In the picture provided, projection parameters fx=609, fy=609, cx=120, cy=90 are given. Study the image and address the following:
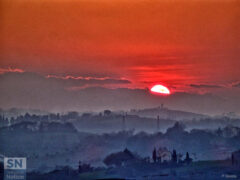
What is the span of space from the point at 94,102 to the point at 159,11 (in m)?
1.04

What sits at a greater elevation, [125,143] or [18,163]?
[125,143]

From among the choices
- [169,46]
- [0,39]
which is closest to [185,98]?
[169,46]

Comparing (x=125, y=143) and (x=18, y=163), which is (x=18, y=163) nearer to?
(x=18, y=163)

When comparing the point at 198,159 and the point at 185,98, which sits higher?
the point at 185,98

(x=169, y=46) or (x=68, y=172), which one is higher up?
(x=169, y=46)

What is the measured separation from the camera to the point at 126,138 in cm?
570

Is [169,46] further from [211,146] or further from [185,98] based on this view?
[211,146]

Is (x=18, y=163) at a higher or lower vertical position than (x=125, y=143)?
lower

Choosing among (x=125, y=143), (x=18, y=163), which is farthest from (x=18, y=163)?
(x=125, y=143)

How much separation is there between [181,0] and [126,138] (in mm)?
1379

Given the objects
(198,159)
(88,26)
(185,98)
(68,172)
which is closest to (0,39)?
(88,26)

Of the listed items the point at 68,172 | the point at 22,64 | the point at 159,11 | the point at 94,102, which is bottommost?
the point at 68,172

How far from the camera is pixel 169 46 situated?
564 centimetres

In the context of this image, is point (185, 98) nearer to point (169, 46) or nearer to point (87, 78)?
point (169, 46)
